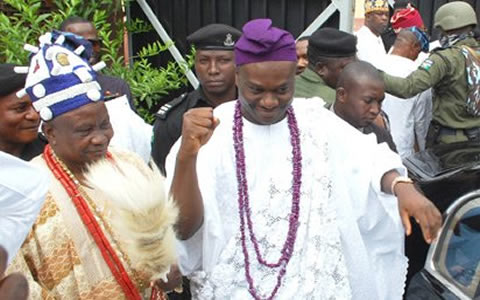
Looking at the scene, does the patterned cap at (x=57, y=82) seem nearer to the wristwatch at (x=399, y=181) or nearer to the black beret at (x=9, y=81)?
the black beret at (x=9, y=81)

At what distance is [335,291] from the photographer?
2246mm

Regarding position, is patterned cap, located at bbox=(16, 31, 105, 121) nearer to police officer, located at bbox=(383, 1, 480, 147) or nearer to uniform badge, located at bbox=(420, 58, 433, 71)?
police officer, located at bbox=(383, 1, 480, 147)

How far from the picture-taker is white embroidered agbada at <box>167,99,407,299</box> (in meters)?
2.18

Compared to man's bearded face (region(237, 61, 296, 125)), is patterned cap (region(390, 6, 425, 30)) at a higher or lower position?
lower

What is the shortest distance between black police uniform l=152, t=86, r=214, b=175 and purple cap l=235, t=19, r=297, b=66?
1.26 m

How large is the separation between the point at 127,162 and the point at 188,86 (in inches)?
177

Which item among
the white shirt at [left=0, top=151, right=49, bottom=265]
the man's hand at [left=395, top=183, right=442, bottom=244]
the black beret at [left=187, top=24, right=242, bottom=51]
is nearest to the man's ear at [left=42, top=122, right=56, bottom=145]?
the white shirt at [left=0, top=151, right=49, bottom=265]

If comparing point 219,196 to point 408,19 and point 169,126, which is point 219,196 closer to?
point 169,126

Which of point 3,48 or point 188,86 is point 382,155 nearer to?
point 3,48

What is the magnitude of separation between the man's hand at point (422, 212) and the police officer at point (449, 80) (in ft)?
8.04

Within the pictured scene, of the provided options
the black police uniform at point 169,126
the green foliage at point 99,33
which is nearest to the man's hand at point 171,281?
the black police uniform at point 169,126

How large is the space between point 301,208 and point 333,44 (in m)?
1.70

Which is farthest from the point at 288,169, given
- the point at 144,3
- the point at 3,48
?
the point at 144,3

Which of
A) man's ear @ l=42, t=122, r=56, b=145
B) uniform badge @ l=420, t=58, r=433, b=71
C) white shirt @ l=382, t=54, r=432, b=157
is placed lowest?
white shirt @ l=382, t=54, r=432, b=157
